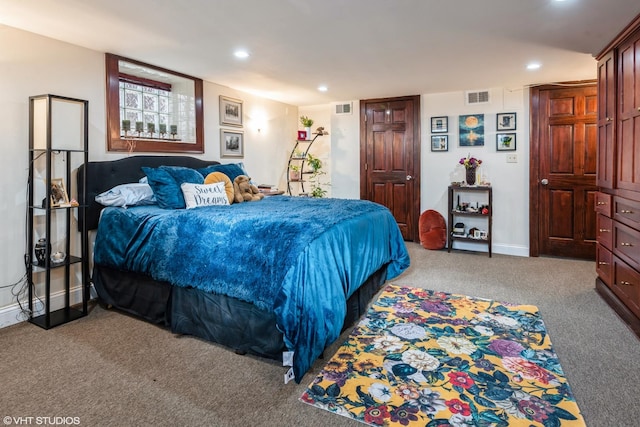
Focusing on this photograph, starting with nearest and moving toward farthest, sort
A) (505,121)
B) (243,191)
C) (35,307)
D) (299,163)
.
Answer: (35,307)
(243,191)
(505,121)
(299,163)

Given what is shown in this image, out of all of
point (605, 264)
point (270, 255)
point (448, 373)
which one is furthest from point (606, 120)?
point (270, 255)

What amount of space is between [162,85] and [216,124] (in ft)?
2.52

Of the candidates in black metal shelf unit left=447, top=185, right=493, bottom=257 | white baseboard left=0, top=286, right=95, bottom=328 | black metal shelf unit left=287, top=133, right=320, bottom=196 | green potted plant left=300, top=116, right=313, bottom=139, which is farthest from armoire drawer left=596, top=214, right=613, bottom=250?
white baseboard left=0, top=286, right=95, bottom=328

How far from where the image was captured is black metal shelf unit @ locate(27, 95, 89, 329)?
274cm

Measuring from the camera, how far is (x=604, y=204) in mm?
3281

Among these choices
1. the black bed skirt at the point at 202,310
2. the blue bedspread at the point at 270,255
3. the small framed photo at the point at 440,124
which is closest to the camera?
the blue bedspread at the point at 270,255

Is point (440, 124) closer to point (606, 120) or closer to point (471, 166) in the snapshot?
point (471, 166)

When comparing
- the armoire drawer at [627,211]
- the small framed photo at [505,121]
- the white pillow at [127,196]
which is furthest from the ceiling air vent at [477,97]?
the white pillow at [127,196]

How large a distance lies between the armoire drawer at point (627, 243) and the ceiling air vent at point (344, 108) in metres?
3.95

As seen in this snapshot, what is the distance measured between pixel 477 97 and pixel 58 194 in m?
5.03

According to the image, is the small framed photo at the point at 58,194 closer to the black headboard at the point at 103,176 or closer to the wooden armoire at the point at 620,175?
the black headboard at the point at 103,176

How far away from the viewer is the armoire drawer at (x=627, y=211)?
8.74ft

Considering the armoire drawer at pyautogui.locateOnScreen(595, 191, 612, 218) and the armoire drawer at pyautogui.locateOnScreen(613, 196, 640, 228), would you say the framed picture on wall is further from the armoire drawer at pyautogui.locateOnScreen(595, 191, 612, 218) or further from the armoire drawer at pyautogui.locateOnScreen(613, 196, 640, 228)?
the armoire drawer at pyautogui.locateOnScreen(613, 196, 640, 228)

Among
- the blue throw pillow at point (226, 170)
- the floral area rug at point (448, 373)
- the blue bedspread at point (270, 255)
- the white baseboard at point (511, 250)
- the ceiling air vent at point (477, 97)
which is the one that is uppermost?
the ceiling air vent at point (477, 97)
